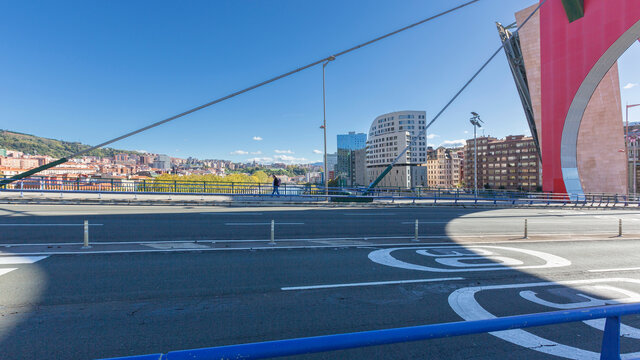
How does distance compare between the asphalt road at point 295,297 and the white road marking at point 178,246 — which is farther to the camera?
the white road marking at point 178,246

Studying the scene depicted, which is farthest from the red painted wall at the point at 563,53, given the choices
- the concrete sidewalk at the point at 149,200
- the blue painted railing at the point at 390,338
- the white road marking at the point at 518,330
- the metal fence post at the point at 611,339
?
the blue painted railing at the point at 390,338

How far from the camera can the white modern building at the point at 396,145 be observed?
435 ft

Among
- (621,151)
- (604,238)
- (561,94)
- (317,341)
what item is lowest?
(604,238)

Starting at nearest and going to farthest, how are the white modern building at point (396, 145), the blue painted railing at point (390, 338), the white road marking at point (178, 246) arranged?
the blue painted railing at point (390, 338), the white road marking at point (178, 246), the white modern building at point (396, 145)

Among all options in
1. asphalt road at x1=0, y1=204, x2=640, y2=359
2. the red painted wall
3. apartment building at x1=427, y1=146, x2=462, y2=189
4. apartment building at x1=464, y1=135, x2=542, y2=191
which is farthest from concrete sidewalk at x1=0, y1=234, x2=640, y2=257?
apartment building at x1=427, y1=146, x2=462, y2=189

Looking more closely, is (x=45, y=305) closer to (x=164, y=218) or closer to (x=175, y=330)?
(x=175, y=330)

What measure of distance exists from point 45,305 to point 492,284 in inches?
318

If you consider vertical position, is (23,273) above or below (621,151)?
below

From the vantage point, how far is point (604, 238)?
1227 cm

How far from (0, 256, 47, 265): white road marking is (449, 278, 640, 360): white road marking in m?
9.37

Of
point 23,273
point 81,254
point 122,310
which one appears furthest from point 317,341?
point 81,254

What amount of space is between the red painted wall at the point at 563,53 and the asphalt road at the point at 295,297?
33.1 meters

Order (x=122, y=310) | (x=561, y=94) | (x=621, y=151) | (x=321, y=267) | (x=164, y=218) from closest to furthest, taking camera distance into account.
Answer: (x=122, y=310) < (x=321, y=267) < (x=164, y=218) < (x=561, y=94) < (x=621, y=151)

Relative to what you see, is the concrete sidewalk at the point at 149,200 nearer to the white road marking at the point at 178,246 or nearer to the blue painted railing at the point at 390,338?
the white road marking at the point at 178,246
